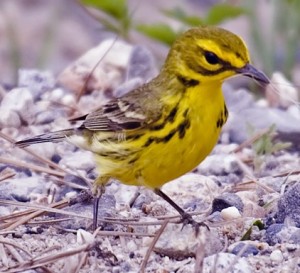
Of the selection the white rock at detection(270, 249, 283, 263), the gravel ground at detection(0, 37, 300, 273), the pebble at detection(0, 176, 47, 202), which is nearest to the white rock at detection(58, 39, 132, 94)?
the gravel ground at detection(0, 37, 300, 273)

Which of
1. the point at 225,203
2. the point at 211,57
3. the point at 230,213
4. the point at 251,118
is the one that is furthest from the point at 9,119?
the point at 211,57

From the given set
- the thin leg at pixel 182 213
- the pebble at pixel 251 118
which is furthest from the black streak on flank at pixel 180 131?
the pebble at pixel 251 118

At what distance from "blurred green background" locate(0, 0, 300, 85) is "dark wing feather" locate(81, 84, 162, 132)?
173 centimetres

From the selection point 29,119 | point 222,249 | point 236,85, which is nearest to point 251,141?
point 29,119

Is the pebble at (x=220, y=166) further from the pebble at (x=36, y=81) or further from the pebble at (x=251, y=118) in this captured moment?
the pebble at (x=36, y=81)

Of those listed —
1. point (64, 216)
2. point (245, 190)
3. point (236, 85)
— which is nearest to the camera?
point (64, 216)

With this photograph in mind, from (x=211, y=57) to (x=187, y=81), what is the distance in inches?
7.1

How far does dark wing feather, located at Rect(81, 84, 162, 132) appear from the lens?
579cm

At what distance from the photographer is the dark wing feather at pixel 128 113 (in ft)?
19.0

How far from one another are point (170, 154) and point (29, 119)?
6.71 feet

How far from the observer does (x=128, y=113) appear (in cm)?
600

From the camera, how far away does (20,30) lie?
13.2 m

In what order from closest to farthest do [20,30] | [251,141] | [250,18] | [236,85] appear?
[251,141] → [250,18] → [236,85] → [20,30]

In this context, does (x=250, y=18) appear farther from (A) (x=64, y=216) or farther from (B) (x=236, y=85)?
(A) (x=64, y=216)
